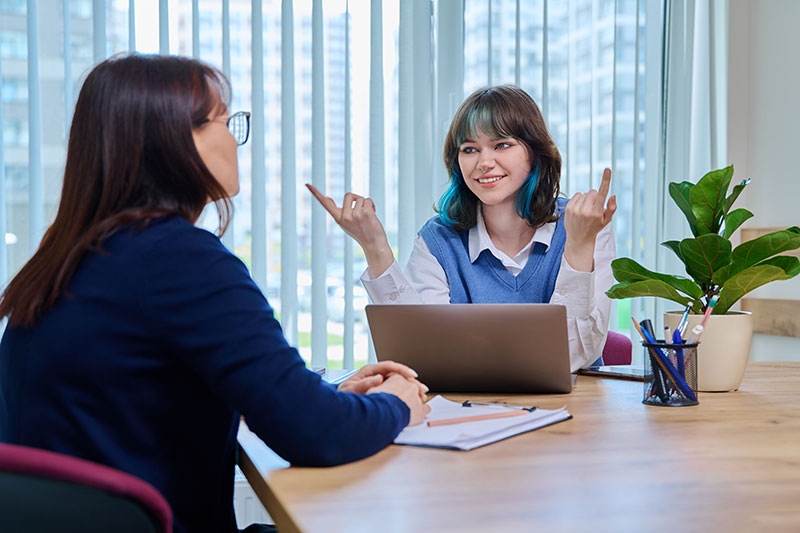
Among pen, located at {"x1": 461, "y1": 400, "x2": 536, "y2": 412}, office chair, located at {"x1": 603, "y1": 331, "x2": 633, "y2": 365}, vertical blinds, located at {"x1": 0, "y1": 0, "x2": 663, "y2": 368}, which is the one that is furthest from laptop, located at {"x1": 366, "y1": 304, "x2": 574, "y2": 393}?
vertical blinds, located at {"x1": 0, "y1": 0, "x2": 663, "y2": 368}

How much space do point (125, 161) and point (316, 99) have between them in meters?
1.90

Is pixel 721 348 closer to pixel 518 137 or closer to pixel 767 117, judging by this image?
pixel 518 137

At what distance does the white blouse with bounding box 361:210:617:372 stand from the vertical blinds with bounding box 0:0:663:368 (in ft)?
2.63

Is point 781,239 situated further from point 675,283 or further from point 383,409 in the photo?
point 383,409

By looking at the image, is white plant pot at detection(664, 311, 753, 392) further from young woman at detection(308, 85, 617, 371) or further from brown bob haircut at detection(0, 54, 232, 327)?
brown bob haircut at detection(0, 54, 232, 327)

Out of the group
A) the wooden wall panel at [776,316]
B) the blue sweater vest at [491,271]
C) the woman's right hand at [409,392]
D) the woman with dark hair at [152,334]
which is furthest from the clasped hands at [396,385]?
the wooden wall panel at [776,316]

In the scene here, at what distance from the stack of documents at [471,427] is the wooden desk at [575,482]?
2 centimetres

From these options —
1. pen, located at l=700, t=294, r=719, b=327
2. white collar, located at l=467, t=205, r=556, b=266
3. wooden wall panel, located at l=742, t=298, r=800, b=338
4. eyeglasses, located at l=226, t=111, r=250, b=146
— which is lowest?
wooden wall panel, located at l=742, t=298, r=800, b=338

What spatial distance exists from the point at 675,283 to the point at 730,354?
17 centimetres

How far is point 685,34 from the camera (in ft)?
10.6

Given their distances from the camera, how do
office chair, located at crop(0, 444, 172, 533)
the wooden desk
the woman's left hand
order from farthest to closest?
the woman's left hand < the wooden desk < office chair, located at crop(0, 444, 172, 533)

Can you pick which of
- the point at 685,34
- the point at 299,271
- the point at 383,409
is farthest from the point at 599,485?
the point at 685,34

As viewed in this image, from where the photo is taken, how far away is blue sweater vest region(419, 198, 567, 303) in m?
1.92

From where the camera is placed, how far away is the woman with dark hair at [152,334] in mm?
850
